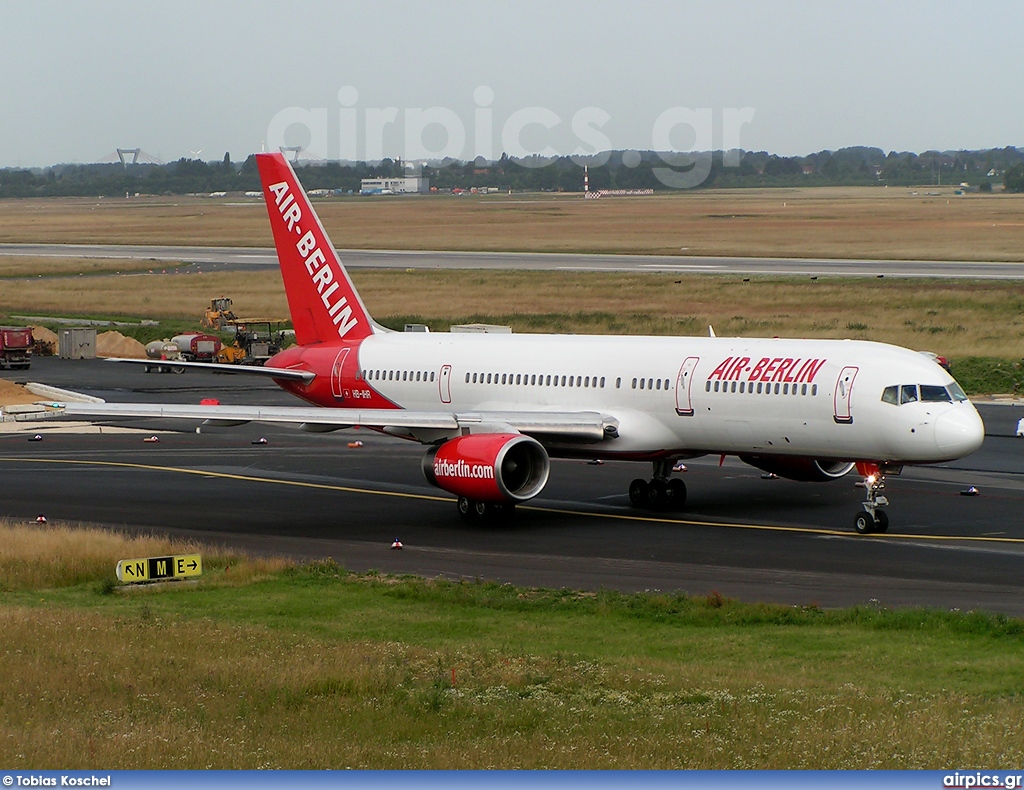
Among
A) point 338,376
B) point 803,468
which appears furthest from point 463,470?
point 338,376

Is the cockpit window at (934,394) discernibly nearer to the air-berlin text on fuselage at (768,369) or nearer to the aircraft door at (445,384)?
the air-berlin text on fuselage at (768,369)

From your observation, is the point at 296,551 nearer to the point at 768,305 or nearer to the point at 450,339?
the point at 450,339

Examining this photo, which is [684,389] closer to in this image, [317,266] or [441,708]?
[317,266]

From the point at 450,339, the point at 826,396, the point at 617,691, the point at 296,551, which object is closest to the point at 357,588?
the point at 296,551

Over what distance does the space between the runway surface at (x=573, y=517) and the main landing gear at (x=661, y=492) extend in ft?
1.35

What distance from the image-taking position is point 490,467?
38.2 metres

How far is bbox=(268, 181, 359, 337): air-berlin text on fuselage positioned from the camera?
160 feet

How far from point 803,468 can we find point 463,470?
9.43 m

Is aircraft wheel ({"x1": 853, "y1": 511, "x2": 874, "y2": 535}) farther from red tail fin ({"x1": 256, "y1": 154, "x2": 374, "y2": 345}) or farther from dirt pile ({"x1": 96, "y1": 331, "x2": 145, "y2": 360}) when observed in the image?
dirt pile ({"x1": 96, "y1": 331, "x2": 145, "y2": 360})

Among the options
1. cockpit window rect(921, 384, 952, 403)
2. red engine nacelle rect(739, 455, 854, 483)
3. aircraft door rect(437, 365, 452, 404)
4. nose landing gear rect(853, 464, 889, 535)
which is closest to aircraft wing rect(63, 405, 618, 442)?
red engine nacelle rect(739, 455, 854, 483)

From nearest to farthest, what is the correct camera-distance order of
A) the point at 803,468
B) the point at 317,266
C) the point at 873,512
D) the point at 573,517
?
the point at 873,512, the point at 573,517, the point at 803,468, the point at 317,266

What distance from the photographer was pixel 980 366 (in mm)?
68938

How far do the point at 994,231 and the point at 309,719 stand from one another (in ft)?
540

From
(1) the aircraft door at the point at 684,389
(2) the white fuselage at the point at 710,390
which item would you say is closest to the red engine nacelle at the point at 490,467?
(2) the white fuselage at the point at 710,390
